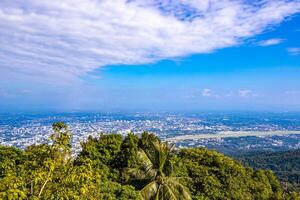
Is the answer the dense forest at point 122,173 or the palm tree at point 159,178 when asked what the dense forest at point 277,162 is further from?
the palm tree at point 159,178

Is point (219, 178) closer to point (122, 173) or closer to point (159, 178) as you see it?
point (122, 173)

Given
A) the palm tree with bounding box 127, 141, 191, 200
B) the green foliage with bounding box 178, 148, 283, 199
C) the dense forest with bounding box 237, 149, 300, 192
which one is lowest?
the dense forest with bounding box 237, 149, 300, 192

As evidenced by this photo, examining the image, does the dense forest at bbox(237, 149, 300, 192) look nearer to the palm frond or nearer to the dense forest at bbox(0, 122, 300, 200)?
the dense forest at bbox(0, 122, 300, 200)

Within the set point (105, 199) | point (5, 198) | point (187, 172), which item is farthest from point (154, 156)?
point (5, 198)

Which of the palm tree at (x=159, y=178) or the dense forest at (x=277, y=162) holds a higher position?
the palm tree at (x=159, y=178)

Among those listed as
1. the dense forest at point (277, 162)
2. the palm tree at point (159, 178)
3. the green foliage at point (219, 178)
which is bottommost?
the dense forest at point (277, 162)

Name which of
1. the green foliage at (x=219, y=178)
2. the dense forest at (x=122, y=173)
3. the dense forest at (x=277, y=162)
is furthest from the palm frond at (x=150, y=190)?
the dense forest at (x=277, y=162)

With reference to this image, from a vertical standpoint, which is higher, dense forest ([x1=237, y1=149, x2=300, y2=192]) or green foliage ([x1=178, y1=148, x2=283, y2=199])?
green foliage ([x1=178, y1=148, x2=283, y2=199])

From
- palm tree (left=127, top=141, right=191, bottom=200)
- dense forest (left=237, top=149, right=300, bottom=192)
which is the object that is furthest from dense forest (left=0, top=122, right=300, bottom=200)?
dense forest (left=237, top=149, right=300, bottom=192)
